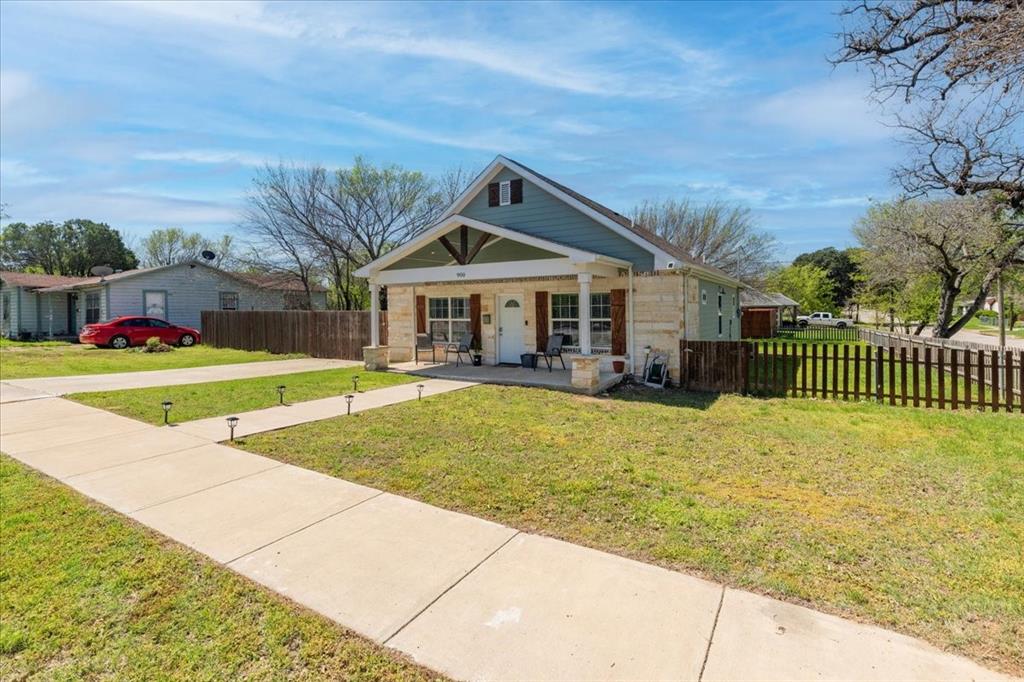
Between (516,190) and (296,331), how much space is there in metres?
10.8

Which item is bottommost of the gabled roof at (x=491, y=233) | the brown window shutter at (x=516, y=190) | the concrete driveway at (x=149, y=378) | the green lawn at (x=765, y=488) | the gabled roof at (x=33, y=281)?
the green lawn at (x=765, y=488)

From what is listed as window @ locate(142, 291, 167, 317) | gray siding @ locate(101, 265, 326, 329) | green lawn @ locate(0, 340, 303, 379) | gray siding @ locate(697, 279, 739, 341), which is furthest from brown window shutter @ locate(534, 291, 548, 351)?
window @ locate(142, 291, 167, 317)

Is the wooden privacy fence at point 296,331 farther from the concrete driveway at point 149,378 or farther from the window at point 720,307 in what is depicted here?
the window at point 720,307

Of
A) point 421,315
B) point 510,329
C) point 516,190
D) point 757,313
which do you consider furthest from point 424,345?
Answer: point 757,313

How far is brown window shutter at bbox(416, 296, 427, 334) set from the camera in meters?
15.3

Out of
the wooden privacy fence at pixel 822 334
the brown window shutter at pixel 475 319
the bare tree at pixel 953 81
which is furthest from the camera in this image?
the wooden privacy fence at pixel 822 334

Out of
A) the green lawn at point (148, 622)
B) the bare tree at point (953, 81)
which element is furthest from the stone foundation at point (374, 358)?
the bare tree at point (953, 81)

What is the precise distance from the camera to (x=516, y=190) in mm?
13266

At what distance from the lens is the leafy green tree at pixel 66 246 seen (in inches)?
1766

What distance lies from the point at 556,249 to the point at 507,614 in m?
8.48

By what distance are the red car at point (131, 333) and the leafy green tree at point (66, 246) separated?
29.8 meters

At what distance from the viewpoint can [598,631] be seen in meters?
2.62

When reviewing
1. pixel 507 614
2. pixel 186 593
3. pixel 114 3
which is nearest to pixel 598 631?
pixel 507 614

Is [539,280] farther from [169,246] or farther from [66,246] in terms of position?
[66,246]
